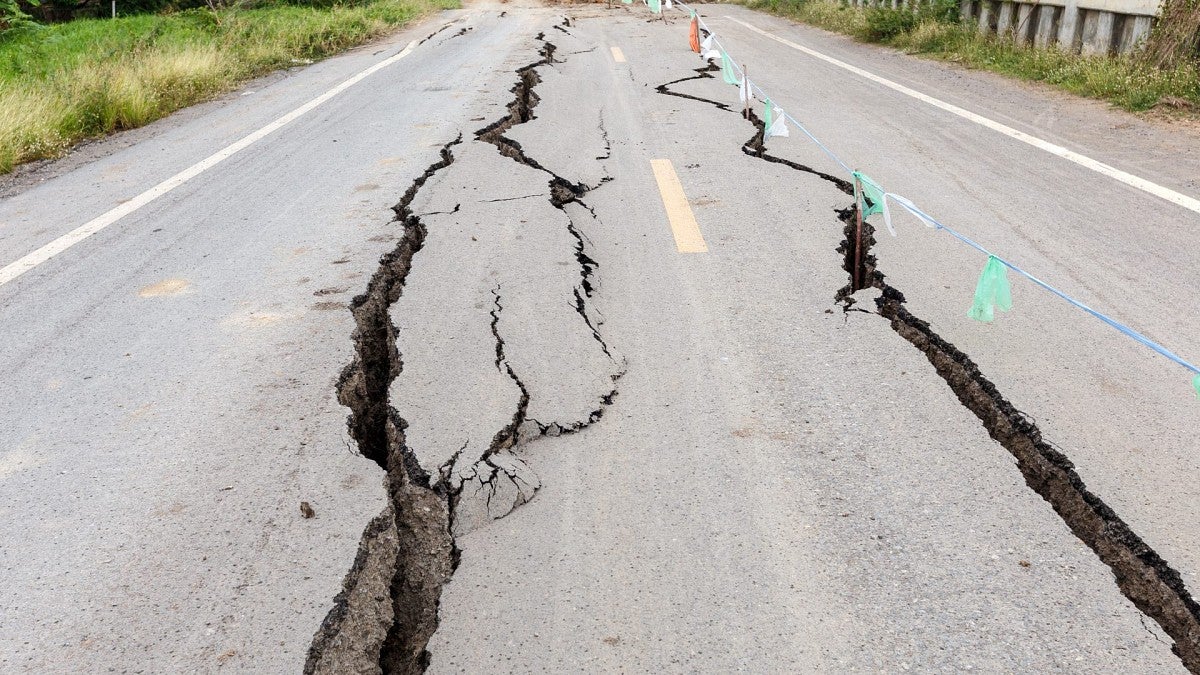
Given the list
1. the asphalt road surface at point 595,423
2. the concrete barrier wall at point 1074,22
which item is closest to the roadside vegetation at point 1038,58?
the concrete barrier wall at point 1074,22

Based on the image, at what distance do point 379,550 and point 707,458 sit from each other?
1050mm

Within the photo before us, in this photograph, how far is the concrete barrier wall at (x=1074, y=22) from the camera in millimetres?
9375

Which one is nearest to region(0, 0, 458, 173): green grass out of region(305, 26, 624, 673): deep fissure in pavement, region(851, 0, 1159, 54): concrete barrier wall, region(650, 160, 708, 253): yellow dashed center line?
region(650, 160, 708, 253): yellow dashed center line

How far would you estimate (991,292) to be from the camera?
12.2 feet

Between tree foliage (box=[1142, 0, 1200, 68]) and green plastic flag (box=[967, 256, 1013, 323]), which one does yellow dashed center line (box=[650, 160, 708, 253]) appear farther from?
tree foliage (box=[1142, 0, 1200, 68])

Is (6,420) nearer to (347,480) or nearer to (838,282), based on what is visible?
(347,480)

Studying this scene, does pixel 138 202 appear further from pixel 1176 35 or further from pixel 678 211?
pixel 1176 35

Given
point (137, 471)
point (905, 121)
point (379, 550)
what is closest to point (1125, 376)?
point (379, 550)

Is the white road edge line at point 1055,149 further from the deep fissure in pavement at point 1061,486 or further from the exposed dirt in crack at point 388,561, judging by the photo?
the exposed dirt in crack at point 388,561

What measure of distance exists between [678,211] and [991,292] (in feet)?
7.36

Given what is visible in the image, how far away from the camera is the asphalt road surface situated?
7.43 feet

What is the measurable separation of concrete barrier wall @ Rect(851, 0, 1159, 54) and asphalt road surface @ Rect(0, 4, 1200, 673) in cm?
357

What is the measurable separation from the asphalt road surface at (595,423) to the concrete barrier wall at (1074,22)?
11.7ft

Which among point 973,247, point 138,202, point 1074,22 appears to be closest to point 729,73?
point 1074,22
